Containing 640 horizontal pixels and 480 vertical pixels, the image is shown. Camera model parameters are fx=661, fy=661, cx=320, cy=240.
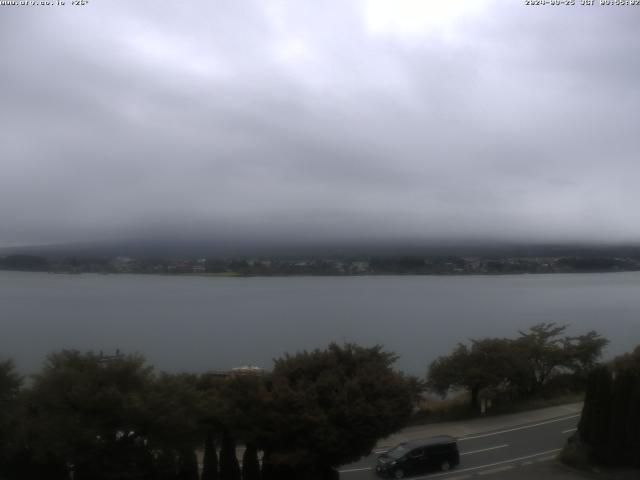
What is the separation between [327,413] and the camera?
12.8 meters

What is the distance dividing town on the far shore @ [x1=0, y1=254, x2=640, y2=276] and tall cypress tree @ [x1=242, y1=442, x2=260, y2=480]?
6011 centimetres

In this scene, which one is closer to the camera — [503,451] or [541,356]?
[503,451]

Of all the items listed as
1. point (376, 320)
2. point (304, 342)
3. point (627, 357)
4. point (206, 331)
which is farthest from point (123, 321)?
point (627, 357)

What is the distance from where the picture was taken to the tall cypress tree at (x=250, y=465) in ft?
42.4

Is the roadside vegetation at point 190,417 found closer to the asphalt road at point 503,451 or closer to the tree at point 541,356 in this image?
the asphalt road at point 503,451

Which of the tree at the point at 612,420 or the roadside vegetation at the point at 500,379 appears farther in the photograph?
the roadside vegetation at the point at 500,379

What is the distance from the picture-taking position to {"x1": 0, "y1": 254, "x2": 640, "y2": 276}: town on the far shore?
77500mm

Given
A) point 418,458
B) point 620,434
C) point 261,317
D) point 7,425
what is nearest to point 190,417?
point 7,425

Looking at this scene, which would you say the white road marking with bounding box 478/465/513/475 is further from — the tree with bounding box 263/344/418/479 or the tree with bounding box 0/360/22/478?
the tree with bounding box 0/360/22/478

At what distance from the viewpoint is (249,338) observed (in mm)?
49281

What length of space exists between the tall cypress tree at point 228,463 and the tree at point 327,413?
687mm

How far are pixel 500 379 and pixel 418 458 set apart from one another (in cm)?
1014

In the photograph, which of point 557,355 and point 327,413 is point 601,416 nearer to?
point 327,413

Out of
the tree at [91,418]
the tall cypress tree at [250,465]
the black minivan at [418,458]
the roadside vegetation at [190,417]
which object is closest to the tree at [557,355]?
the black minivan at [418,458]
